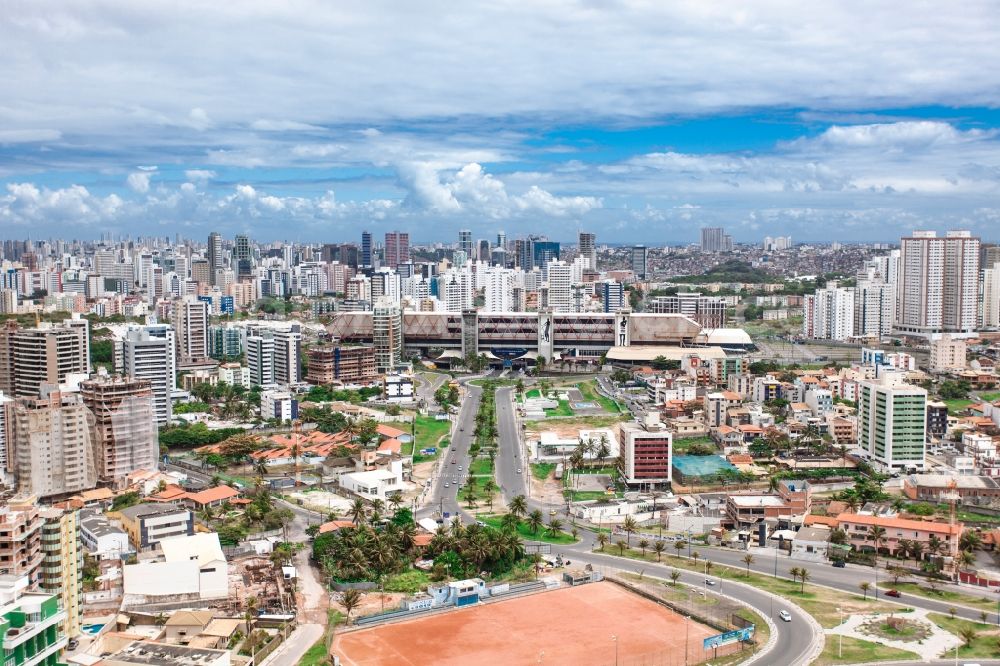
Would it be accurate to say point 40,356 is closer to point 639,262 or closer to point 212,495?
point 212,495

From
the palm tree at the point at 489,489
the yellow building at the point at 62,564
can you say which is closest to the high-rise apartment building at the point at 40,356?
the palm tree at the point at 489,489

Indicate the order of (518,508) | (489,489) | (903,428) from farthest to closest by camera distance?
(903,428) → (489,489) → (518,508)

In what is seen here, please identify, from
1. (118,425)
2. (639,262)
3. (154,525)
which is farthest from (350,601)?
(639,262)

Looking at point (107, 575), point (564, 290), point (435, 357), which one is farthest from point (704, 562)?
point (564, 290)

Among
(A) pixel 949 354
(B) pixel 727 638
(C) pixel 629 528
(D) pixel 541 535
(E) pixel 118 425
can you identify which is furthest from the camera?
(A) pixel 949 354

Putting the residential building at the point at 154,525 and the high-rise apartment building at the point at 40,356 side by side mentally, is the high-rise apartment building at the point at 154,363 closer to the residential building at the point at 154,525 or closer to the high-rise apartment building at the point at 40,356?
the high-rise apartment building at the point at 40,356

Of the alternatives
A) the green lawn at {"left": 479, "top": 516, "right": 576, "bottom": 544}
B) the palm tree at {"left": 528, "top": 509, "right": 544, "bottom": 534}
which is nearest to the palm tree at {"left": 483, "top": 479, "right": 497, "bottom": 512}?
the green lawn at {"left": 479, "top": 516, "right": 576, "bottom": 544}
